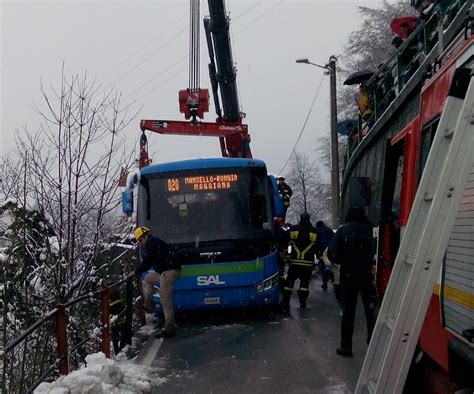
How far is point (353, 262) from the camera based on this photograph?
7828mm

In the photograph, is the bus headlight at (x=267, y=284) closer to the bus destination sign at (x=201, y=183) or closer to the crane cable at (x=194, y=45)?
the bus destination sign at (x=201, y=183)

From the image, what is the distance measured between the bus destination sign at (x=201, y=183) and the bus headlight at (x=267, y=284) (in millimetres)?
1806

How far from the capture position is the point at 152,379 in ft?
24.3

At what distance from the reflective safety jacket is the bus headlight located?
1117 millimetres

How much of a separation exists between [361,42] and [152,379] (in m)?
45.4

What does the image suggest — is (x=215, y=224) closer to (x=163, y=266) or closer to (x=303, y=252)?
(x=163, y=266)

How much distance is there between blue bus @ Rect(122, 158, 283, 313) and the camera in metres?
10.8

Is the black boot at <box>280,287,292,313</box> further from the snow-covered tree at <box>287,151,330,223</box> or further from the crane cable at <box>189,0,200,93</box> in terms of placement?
the snow-covered tree at <box>287,151,330,223</box>

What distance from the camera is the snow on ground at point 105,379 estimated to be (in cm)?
579

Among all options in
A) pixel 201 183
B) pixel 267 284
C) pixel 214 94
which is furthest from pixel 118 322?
pixel 214 94

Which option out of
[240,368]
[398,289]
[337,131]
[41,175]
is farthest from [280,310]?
[337,131]

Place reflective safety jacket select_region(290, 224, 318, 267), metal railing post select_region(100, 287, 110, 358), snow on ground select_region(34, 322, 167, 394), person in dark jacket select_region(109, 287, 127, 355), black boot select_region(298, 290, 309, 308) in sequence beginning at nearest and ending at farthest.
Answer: snow on ground select_region(34, 322, 167, 394) → metal railing post select_region(100, 287, 110, 358) → person in dark jacket select_region(109, 287, 127, 355) → reflective safety jacket select_region(290, 224, 318, 267) → black boot select_region(298, 290, 309, 308)

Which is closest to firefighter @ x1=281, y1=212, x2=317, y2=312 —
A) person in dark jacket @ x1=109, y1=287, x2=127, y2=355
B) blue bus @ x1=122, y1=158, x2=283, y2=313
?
blue bus @ x1=122, y1=158, x2=283, y2=313

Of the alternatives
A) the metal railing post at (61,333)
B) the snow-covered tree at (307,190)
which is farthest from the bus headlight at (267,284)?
the snow-covered tree at (307,190)
